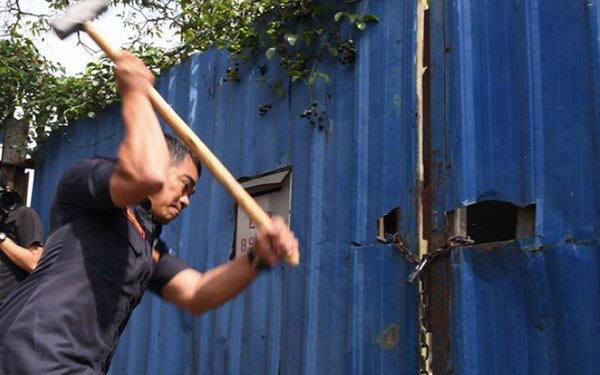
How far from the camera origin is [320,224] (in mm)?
3555

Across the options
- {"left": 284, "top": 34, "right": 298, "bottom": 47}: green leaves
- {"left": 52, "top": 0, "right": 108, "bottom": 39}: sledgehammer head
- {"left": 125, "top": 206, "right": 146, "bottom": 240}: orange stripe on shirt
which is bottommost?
{"left": 125, "top": 206, "right": 146, "bottom": 240}: orange stripe on shirt

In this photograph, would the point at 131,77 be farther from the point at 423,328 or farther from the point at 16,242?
the point at 16,242

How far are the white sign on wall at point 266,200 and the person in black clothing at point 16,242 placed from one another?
1.33 metres

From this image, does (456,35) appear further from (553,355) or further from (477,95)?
(553,355)

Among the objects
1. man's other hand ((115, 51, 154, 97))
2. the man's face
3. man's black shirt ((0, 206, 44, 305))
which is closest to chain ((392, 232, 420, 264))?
the man's face

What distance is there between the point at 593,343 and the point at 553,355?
17cm

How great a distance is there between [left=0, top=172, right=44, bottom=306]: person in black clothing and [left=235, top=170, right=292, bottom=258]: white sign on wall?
1.33 meters

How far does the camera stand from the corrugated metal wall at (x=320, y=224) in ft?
10.4

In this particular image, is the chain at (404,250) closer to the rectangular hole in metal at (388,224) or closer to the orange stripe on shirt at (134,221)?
the rectangular hole in metal at (388,224)

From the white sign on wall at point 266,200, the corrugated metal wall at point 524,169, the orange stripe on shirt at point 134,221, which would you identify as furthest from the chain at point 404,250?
the orange stripe on shirt at point 134,221

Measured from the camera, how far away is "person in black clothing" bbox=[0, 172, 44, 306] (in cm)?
438

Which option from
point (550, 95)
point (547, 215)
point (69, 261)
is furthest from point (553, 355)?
point (69, 261)

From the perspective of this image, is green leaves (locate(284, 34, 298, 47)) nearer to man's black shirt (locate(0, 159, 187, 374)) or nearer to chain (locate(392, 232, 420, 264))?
chain (locate(392, 232, 420, 264))

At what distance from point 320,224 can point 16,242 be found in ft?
7.19
